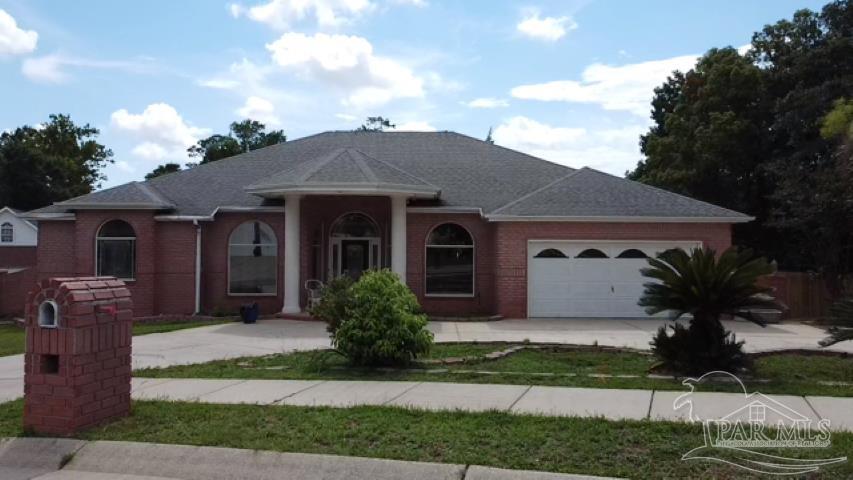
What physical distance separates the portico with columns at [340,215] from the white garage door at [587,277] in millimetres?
3750

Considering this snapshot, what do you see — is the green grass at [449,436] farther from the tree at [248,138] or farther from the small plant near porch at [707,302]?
the tree at [248,138]

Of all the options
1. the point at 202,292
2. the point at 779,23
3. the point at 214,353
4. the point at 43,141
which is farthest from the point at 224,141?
the point at 214,353

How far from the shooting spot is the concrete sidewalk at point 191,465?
5.88 metres

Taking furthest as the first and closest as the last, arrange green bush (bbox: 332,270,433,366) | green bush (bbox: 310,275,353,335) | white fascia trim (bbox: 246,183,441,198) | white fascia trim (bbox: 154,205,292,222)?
white fascia trim (bbox: 154,205,292,222)
white fascia trim (bbox: 246,183,441,198)
green bush (bbox: 310,275,353,335)
green bush (bbox: 332,270,433,366)

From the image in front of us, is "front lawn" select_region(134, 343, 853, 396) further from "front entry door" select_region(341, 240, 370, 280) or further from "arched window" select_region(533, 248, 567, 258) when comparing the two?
"front entry door" select_region(341, 240, 370, 280)

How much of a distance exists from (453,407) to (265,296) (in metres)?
15.1

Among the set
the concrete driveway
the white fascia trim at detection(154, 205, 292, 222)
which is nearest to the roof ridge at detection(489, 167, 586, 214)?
the concrete driveway

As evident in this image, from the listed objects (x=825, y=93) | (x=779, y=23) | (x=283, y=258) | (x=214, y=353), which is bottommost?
(x=214, y=353)

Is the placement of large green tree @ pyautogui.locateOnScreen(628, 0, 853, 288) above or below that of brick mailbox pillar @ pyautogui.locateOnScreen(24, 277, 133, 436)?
above

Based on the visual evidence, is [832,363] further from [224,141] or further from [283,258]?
[224,141]

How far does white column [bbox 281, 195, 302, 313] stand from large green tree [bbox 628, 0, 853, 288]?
1584 cm

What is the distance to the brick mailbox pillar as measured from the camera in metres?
6.95

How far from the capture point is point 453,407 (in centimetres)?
800

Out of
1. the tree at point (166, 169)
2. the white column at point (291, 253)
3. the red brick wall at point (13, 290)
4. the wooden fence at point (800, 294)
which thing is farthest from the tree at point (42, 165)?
the wooden fence at point (800, 294)
